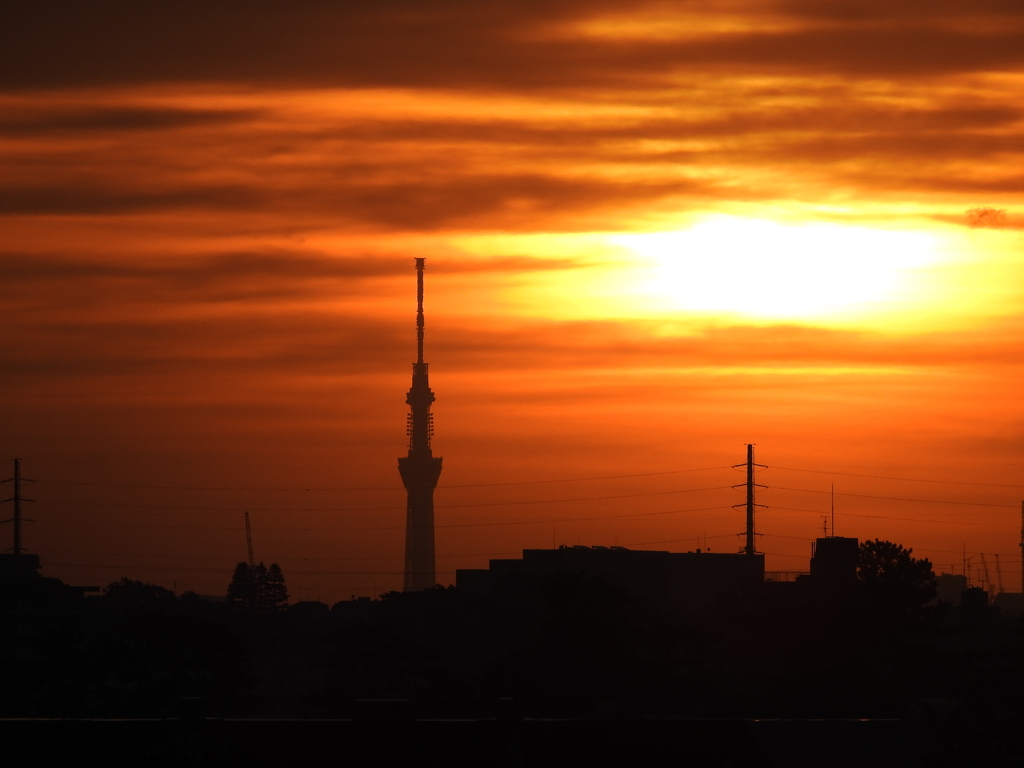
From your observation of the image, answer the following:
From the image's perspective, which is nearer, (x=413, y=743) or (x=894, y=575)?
(x=413, y=743)

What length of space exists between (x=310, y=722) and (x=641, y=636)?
7990 cm

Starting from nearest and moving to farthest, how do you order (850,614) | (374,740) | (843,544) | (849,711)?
(374,740) < (849,711) < (850,614) < (843,544)

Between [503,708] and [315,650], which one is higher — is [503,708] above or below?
above

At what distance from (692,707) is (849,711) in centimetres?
1074

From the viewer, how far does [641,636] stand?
408ft

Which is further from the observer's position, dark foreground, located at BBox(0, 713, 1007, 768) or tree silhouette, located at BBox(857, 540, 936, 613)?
tree silhouette, located at BBox(857, 540, 936, 613)

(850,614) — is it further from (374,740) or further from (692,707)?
(374,740)

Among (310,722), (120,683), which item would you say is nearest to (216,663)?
(120,683)

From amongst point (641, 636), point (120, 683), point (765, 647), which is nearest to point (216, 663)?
point (120, 683)

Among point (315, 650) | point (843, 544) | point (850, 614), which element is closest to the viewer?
point (850, 614)

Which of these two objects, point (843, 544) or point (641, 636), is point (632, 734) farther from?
point (843, 544)

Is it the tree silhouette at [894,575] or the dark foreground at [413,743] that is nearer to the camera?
the dark foreground at [413,743]

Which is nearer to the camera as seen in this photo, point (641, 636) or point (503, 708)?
point (503, 708)

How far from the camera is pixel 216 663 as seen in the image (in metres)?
115
